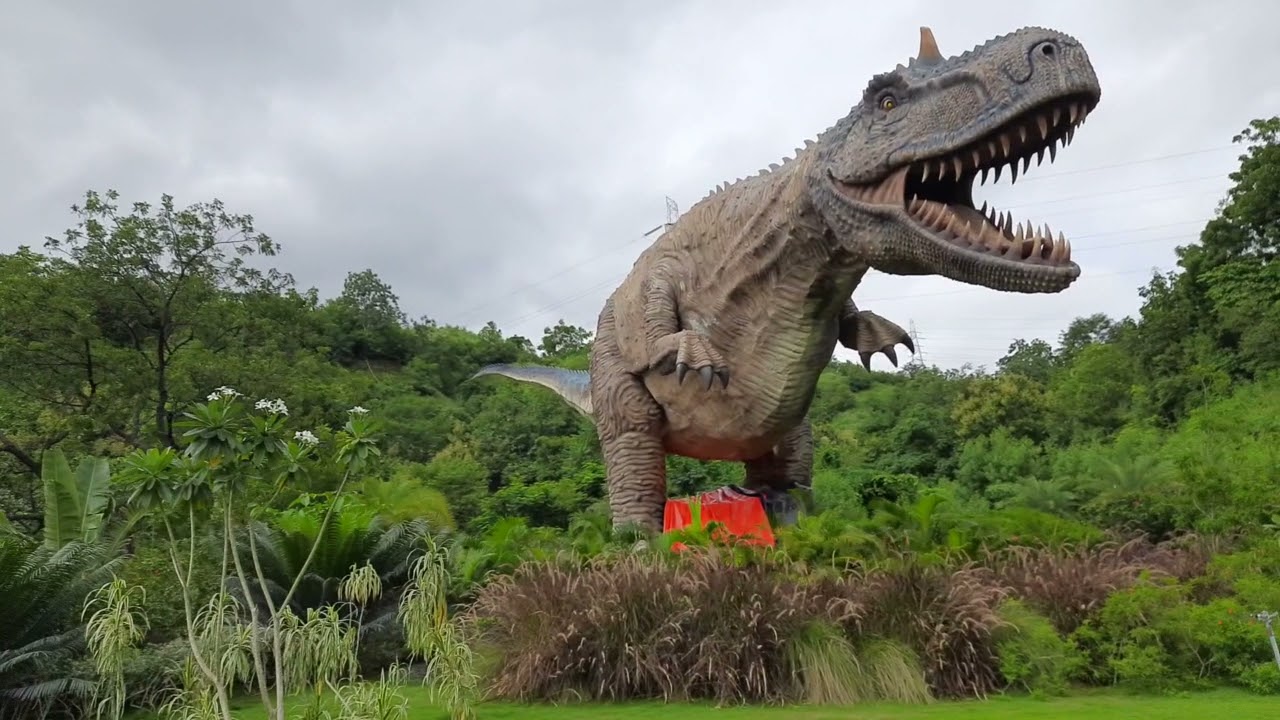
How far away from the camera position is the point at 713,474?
15.2 metres

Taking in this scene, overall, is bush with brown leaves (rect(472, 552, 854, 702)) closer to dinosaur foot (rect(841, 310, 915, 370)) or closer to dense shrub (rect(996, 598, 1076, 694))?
dense shrub (rect(996, 598, 1076, 694))

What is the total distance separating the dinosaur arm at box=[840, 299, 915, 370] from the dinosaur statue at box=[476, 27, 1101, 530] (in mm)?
10

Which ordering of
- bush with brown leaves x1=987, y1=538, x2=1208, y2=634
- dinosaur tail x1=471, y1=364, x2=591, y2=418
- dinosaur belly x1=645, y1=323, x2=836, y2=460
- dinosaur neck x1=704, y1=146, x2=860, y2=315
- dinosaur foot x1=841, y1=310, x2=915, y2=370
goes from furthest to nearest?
dinosaur tail x1=471, y1=364, x2=591, y2=418
dinosaur foot x1=841, y1=310, x2=915, y2=370
dinosaur belly x1=645, y1=323, x2=836, y2=460
dinosaur neck x1=704, y1=146, x2=860, y2=315
bush with brown leaves x1=987, y1=538, x2=1208, y2=634

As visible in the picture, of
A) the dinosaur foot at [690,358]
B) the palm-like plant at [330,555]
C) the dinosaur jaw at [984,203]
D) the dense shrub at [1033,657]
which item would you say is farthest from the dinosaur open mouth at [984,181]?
the palm-like plant at [330,555]

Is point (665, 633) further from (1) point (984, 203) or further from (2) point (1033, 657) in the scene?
(1) point (984, 203)

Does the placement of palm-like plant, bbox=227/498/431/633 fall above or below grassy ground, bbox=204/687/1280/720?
above

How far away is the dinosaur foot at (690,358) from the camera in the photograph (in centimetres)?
501

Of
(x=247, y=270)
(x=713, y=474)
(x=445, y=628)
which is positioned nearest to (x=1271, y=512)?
(x=445, y=628)

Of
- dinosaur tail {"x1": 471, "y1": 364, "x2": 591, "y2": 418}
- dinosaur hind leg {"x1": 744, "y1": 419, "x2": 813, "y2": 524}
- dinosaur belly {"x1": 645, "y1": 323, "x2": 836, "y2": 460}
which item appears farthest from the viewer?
dinosaur tail {"x1": 471, "y1": 364, "x2": 591, "y2": 418}

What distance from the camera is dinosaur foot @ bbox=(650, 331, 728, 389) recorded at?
5012 mm

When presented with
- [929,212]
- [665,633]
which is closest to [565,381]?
[665,633]

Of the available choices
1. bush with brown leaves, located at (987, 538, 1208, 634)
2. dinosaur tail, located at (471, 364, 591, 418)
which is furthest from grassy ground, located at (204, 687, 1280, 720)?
dinosaur tail, located at (471, 364, 591, 418)

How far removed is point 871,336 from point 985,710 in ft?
8.22

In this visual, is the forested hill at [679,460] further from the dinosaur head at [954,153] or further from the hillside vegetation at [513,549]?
the dinosaur head at [954,153]
